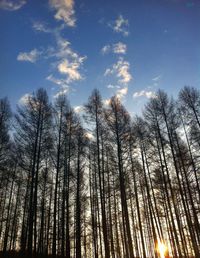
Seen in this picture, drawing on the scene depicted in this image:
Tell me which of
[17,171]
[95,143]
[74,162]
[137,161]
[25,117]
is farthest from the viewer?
[17,171]

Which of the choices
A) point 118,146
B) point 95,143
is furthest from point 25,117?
point 118,146

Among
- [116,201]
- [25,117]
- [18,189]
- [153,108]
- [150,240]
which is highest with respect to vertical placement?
[153,108]

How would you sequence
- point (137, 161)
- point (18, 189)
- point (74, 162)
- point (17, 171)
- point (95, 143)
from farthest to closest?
1. point (18, 189)
2. point (17, 171)
3. point (137, 161)
4. point (74, 162)
5. point (95, 143)

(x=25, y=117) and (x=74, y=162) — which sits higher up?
(x=25, y=117)

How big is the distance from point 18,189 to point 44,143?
9419 mm

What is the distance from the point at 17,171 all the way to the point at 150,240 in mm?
15657

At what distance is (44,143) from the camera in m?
13.3

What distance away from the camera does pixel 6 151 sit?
13.8 m

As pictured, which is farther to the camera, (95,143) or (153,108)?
(153,108)

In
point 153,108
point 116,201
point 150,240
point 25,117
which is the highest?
point 153,108

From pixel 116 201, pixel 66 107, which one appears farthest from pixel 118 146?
pixel 116 201

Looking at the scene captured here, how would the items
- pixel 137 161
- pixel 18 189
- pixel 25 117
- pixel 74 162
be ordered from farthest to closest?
pixel 18 189 < pixel 137 161 < pixel 74 162 < pixel 25 117

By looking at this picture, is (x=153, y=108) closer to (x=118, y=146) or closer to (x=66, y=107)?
(x=118, y=146)

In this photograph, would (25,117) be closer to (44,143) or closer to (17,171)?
(44,143)
